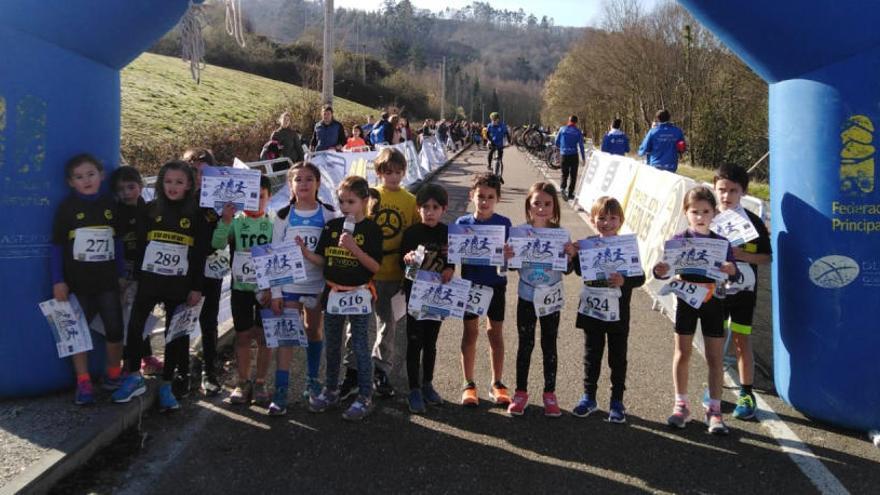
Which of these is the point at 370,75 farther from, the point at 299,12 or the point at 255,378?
the point at 255,378

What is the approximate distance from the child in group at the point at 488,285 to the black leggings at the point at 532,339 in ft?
0.56

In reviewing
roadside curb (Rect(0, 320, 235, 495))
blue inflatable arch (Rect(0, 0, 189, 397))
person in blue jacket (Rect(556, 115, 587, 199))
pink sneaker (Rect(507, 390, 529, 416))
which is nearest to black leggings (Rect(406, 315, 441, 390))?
pink sneaker (Rect(507, 390, 529, 416))

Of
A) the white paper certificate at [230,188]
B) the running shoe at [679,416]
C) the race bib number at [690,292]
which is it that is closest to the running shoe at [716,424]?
the running shoe at [679,416]

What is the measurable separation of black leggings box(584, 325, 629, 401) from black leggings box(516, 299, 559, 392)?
0.23 m

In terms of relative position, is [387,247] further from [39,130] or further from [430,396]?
[39,130]

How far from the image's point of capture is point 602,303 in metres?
4.68

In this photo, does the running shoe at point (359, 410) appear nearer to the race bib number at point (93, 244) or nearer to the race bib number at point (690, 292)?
the race bib number at point (93, 244)

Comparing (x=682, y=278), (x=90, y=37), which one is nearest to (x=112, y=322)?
(x=90, y=37)

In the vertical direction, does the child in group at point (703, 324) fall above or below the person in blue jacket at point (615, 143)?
below

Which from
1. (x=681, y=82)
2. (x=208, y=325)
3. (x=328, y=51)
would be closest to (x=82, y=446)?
(x=208, y=325)

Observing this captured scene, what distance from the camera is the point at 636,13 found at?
131 ft

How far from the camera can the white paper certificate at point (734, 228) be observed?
4.61 m

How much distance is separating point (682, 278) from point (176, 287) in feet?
11.2

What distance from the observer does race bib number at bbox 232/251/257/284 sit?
484cm
